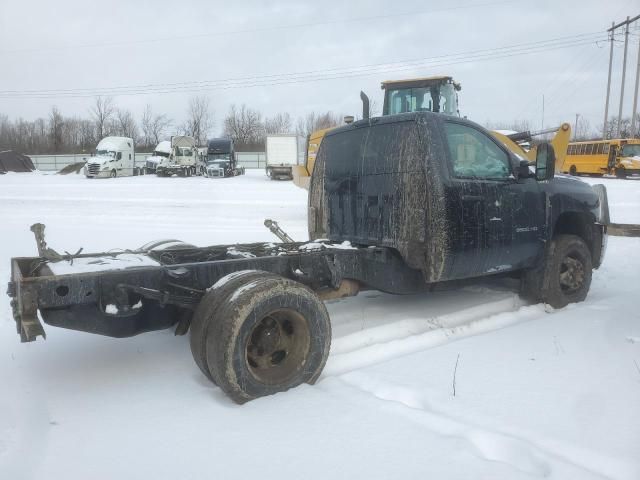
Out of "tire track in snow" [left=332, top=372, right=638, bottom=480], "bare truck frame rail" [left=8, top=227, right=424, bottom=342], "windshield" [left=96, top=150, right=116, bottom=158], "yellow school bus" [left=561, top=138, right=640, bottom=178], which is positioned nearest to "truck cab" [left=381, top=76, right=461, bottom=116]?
"bare truck frame rail" [left=8, top=227, right=424, bottom=342]

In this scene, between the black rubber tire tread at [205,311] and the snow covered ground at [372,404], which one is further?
the black rubber tire tread at [205,311]

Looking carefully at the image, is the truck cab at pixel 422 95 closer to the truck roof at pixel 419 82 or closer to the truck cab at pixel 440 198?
the truck roof at pixel 419 82

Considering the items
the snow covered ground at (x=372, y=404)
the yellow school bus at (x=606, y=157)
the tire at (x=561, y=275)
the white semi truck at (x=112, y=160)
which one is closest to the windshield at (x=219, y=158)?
the white semi truck at (x=112, y=160)

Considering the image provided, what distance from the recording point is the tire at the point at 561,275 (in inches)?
210

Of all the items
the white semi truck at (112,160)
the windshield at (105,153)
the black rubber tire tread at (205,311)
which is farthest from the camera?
the windshield at (105,153)

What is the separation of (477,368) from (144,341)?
276 centimetres

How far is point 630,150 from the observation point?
30.8 metres

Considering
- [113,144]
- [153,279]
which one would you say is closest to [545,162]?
[153,279]

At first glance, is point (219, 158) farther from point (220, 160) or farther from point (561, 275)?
point (561, 275)

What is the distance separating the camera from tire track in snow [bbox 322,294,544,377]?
4.00 metres

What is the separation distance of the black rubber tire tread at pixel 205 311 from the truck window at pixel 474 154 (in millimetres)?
2161

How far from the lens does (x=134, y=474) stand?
8.21ft

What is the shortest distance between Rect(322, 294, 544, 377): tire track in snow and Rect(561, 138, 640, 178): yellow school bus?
27.0 meters

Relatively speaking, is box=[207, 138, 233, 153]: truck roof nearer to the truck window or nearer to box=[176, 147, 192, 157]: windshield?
box=[176, 147, 192, 157]: windshield
